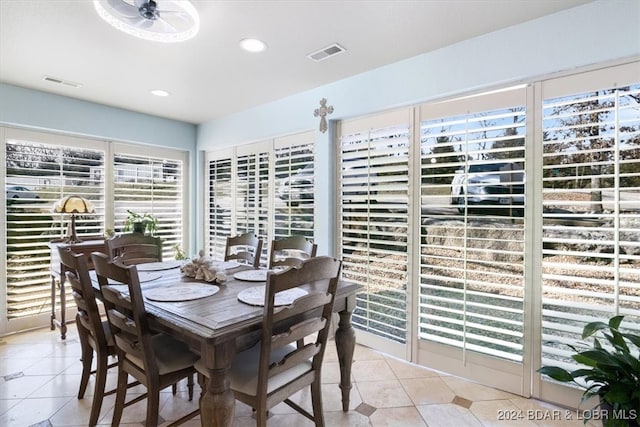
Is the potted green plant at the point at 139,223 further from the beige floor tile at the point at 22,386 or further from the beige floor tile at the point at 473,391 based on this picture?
the beige floor tile at the point at 473,391

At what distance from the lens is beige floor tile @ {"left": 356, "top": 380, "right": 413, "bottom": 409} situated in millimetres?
2154

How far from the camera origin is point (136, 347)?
5.31 ft

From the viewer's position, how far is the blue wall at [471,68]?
6.16 ft

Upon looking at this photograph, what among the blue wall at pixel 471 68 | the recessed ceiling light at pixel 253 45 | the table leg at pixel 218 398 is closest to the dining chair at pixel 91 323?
the table leg at pixel 218 398

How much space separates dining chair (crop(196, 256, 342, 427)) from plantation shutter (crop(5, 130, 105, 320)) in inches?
120

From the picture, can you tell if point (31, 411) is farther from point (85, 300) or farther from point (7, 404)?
point (85, 300)

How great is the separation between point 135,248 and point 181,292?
1202 millimetres

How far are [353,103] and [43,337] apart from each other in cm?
375

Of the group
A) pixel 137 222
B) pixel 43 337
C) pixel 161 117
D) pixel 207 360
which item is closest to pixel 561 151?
pixel 207 360

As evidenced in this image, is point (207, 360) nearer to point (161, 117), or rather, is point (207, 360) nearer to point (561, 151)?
point (561, 151)

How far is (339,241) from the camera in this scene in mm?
3182

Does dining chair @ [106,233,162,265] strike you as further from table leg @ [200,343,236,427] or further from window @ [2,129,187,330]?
table leg @ [200,343,236,427]

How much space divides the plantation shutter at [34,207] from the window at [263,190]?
4.91ft

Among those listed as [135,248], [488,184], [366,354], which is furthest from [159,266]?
[488,184]
